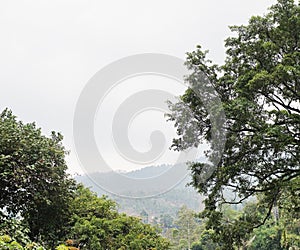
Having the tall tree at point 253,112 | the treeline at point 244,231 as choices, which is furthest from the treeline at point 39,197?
the tall tree at point 253,112

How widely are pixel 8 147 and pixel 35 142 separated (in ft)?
1.73

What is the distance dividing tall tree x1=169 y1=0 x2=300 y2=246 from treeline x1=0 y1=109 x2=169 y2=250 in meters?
2.54

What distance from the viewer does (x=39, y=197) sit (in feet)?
20.9

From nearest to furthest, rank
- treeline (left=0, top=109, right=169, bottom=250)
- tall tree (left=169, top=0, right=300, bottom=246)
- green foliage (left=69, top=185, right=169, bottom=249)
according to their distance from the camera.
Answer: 1. treeline (left=0, top=109, right=169, bottom=250)
2. tall tree (left=169, top=0, right=300, bottom=246)
3. green foliage (left=69, top=185, right=169, bottom=249)

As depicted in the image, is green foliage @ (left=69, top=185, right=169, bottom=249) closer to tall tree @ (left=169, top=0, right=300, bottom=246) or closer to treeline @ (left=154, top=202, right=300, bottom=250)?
treeline @ (left=154, top=202, right=300, bottom=250)

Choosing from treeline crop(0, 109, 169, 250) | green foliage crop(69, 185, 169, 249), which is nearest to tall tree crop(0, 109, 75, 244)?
treeline crop(0, 109, 169, 250)

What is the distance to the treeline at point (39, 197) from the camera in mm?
6156

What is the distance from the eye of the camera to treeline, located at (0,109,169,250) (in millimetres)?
6156

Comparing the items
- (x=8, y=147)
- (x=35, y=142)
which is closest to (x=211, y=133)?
(x=35, y=142)

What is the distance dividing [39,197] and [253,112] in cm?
438

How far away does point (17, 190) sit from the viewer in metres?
6.40

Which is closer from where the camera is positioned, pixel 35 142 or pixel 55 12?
pixel 35 142

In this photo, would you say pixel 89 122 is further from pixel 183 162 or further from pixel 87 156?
pixel 183 162

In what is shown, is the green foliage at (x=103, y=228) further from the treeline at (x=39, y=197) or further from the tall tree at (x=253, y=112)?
the tall tree at (x=253, y=112)
